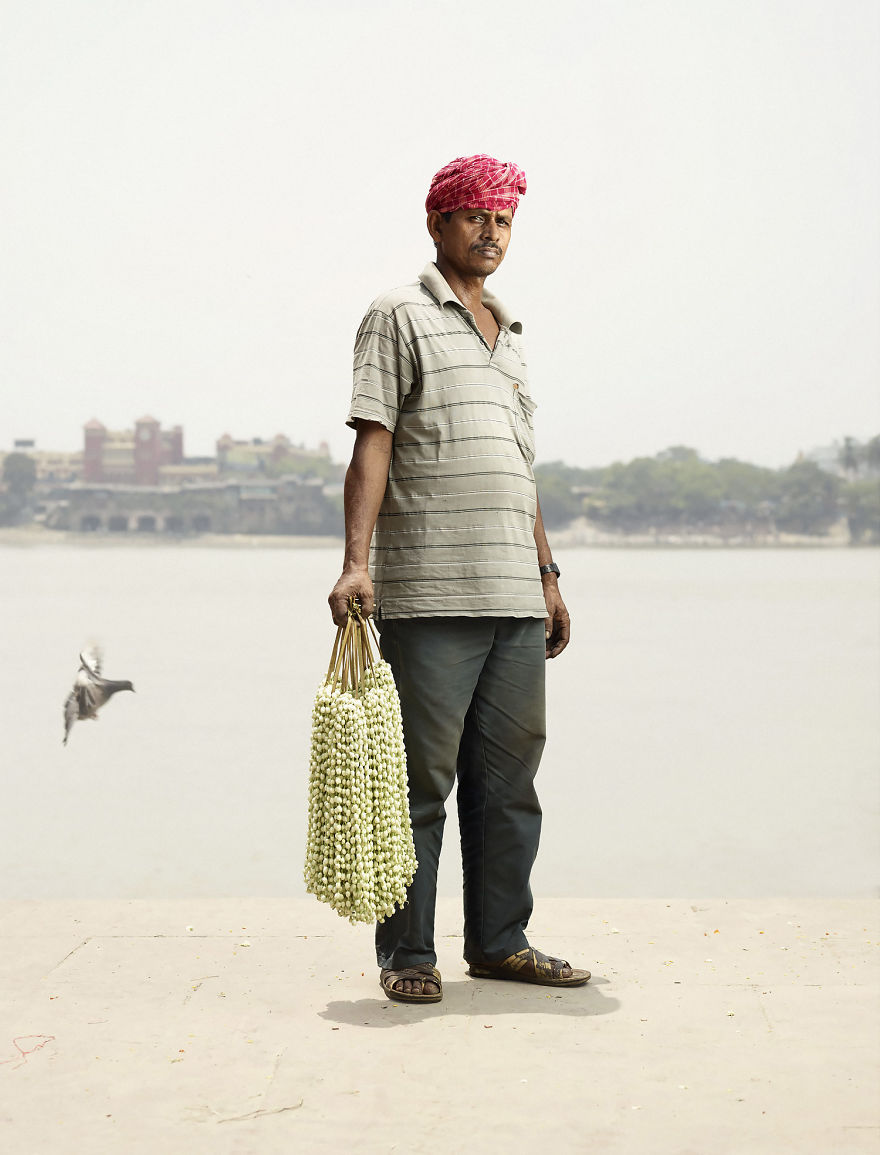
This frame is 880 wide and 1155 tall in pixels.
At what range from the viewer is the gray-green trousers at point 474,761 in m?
2.56

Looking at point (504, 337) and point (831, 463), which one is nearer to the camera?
point (504, 337)

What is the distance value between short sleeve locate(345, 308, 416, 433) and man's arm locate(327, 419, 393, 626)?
3 centimetres

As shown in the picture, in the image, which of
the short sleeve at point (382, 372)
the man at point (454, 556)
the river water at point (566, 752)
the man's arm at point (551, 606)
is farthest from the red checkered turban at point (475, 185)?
the river water at point (566, 752)

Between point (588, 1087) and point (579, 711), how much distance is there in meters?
12.3

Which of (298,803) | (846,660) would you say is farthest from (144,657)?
(298,803)

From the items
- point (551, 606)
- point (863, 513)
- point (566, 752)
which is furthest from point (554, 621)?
point (863, 513)

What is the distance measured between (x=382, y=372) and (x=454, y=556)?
348mm

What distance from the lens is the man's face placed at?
261cm

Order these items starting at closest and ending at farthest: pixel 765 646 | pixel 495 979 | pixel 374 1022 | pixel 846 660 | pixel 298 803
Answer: pixel 374 1022
pixel 495 979
pixel 298 803
pixel 846 660
pixel 765 646

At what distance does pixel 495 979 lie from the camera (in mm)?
2711

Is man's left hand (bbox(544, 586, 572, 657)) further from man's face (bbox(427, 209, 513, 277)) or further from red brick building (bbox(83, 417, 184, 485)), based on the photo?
red brick building (bbox(83, 417, 184, 485))

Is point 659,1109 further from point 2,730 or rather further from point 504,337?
point 2,730

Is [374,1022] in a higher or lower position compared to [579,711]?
higher

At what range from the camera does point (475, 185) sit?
2.56m
